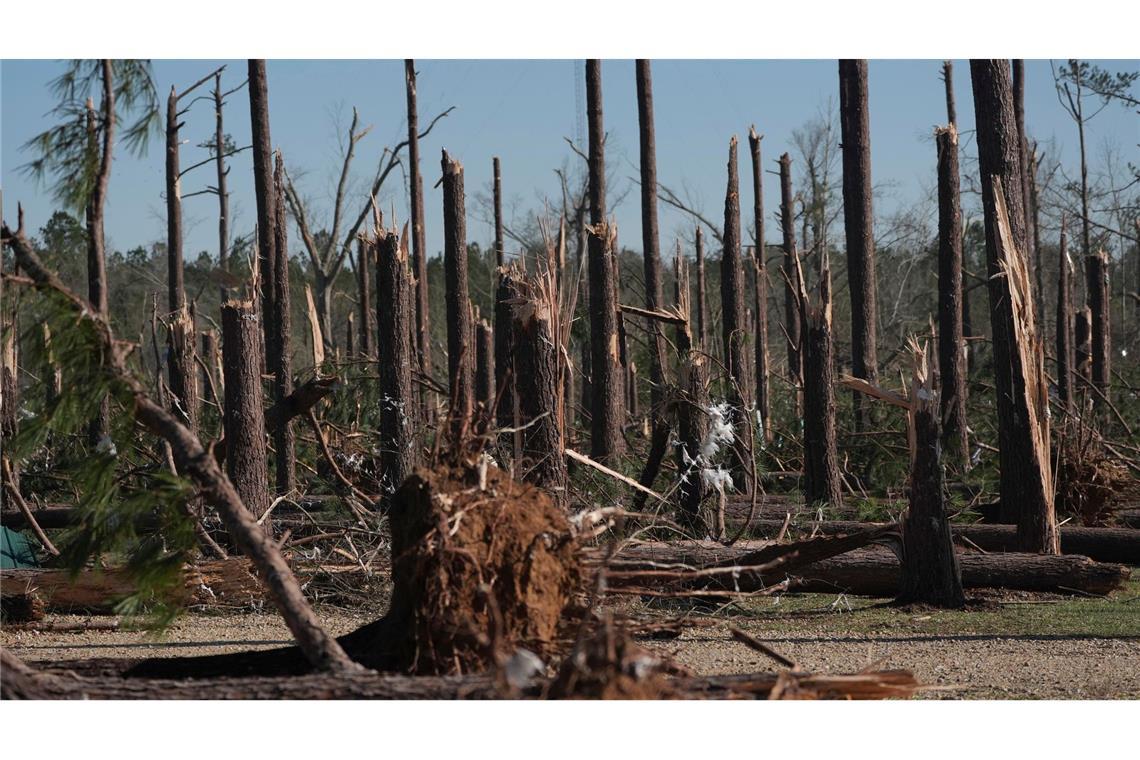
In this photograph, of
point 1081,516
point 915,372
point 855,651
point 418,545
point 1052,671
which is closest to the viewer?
point 418,545

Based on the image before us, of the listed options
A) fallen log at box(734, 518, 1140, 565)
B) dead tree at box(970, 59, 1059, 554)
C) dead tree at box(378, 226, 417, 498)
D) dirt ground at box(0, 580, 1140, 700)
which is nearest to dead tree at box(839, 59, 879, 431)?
fallen log at box(734, 518, 1140, 565)

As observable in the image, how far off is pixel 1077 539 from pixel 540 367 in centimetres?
479

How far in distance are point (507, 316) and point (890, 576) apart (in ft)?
14.4

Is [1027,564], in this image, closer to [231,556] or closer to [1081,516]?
[1081,516]

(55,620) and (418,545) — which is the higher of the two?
(418,545)

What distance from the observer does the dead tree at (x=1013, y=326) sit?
30.4ft

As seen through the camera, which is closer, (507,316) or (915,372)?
(915,372)

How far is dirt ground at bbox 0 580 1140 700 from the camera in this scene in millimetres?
6270

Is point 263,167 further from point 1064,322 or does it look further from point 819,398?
point 1064,322

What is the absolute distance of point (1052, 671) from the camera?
6.37 m

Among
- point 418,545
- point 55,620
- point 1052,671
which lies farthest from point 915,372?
point 55,620

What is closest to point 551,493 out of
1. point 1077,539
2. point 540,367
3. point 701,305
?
point 540,367

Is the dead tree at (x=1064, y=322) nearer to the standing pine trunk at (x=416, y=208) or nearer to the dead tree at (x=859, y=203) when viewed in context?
the dead tree at (x=859, y=203)

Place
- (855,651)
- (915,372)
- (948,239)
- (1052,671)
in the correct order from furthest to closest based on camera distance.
→ (948,239) < (915,372) < (855,651) < (1052,671)
